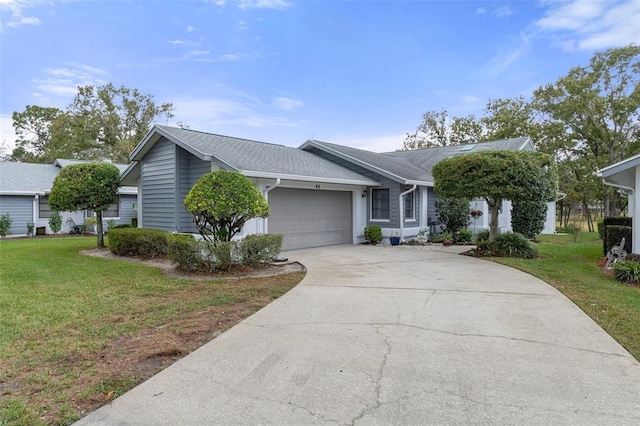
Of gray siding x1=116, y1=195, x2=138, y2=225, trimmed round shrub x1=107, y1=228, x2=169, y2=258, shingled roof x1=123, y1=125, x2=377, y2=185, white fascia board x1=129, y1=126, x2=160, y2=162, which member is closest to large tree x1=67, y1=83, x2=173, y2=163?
gray siding x1=116, y1=195, x2=138, y2=225

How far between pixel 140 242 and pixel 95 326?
6.30 metres

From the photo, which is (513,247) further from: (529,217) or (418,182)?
(529,217)

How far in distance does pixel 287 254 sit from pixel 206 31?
8.74 meters

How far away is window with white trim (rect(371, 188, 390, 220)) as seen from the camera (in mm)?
14742

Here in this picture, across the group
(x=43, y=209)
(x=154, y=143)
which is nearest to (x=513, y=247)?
(x=154, y=143)

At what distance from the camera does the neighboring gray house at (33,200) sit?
1800cm

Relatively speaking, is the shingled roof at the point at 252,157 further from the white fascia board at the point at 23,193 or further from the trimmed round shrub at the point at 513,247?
the white fascia board at the point at 23,193

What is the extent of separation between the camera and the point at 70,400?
9.95 feet

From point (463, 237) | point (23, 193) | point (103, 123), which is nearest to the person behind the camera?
point (463, 237)

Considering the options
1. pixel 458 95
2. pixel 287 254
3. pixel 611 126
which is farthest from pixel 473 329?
pixel 611 126

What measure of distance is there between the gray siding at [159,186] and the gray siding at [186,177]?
9.0 inches

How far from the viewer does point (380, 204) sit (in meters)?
15.0

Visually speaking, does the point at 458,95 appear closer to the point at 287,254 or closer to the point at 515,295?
the point at 287,254

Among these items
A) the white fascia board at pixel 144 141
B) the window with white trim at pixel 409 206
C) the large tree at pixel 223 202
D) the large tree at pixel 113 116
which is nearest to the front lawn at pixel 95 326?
the large tree at pixel 223 202
